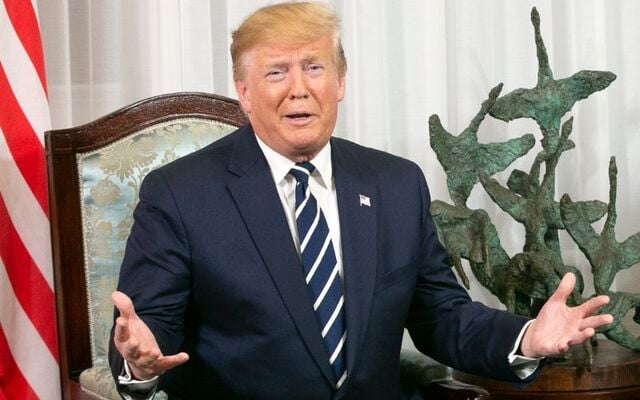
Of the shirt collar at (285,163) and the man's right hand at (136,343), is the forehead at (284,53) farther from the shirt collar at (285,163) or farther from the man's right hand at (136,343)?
the man's right hand at (136,343)

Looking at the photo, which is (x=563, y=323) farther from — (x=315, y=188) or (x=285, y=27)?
(x=285, y=27)

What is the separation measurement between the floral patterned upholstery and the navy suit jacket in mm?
327

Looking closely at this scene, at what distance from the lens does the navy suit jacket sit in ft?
6.72

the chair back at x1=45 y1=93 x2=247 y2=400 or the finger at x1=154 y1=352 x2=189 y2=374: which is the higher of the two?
the chair back at x1=45 y1=93 x2=247 y2=400

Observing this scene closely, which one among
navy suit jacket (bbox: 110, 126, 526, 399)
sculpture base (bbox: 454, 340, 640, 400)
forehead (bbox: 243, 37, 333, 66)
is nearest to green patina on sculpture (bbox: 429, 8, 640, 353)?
sculpture base (bbox: 454, 340, 640, 400)

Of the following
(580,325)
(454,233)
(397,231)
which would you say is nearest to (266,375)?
(397,231)

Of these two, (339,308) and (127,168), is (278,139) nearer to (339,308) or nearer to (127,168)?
(339,308)

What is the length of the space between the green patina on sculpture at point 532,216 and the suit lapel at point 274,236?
73 cm

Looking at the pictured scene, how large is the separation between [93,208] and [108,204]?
3 centimetres

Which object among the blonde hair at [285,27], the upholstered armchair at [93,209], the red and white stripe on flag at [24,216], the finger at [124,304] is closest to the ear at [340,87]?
the blonde hair at [285,27]

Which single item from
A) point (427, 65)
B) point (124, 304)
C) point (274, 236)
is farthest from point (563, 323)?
point (427, 65)

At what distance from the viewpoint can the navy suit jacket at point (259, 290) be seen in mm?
2049

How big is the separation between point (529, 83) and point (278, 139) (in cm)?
146

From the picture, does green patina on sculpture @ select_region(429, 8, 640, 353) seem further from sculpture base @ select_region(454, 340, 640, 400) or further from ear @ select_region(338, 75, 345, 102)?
ear @ select_region(338, 75, 345, 102)
